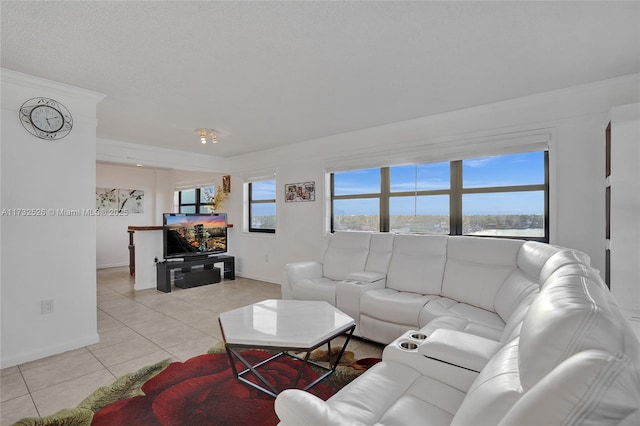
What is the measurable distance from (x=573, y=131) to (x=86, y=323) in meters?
5.02

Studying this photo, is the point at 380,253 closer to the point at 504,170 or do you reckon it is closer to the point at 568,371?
the point at 504,170

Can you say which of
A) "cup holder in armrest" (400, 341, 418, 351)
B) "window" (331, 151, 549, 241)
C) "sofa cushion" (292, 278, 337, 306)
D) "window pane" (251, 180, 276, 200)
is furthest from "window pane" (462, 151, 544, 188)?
"window pane" (251, 180, 276, 200)

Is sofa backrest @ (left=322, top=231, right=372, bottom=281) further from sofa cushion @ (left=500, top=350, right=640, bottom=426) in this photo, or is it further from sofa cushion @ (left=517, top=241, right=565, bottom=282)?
sofa cushion @ (left=500, top=350, right=640, bottom=426)

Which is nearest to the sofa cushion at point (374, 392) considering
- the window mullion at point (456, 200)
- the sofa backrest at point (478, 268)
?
the sofa backrest at point (478, 268)

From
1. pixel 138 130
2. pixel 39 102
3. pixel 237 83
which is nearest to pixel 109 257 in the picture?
pixel 138 130

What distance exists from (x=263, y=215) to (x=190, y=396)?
417 cm

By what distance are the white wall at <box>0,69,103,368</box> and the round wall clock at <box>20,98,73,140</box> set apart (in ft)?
0.15

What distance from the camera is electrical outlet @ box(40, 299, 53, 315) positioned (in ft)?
9.00

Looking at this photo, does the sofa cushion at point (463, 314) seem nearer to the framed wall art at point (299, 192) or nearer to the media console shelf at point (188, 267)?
the framed wall art at point (299, 192)

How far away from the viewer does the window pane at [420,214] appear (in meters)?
3.92

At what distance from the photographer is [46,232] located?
2.78 m

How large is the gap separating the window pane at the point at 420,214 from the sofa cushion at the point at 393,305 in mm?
1270

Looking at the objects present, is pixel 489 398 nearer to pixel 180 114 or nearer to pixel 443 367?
pixel 443 367

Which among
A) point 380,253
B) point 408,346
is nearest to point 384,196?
point 380,253
